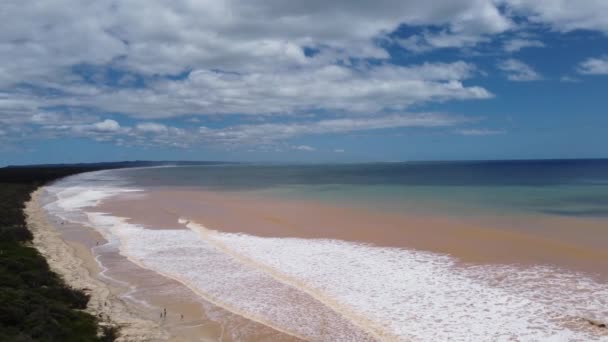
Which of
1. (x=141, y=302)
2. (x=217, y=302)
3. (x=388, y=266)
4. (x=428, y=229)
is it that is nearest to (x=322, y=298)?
(x=217, y=302)

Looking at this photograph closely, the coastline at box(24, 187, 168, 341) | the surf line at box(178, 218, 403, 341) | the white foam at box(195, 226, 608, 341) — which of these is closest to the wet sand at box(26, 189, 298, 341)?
the coastline at box(24, 187, 168, 341)

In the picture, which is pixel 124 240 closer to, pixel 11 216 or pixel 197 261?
pixel 197 261

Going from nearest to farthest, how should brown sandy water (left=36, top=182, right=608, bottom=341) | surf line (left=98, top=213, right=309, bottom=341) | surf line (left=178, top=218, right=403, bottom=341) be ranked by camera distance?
surf line (left=178, top=218, right=403, bottom=341), surf line (left=98, top=213, right=309, bottom=341), brown sandy water (left=36, top=182, right=608, bottom=341)

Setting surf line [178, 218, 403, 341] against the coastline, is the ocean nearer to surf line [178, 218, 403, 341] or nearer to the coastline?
surf line [178, 218, 403, 341]

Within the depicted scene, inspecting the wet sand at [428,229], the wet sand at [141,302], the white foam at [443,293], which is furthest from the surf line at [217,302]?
the wet sand at [428,229]

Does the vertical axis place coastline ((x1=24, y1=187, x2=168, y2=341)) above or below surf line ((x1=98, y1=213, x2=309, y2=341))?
above

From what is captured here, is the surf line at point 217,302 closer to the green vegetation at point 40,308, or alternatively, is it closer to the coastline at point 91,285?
the coastline at point 91,285

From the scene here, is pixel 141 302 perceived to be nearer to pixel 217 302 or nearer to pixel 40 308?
pixel 217 302

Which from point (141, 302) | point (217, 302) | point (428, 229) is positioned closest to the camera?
point (141, 302)
